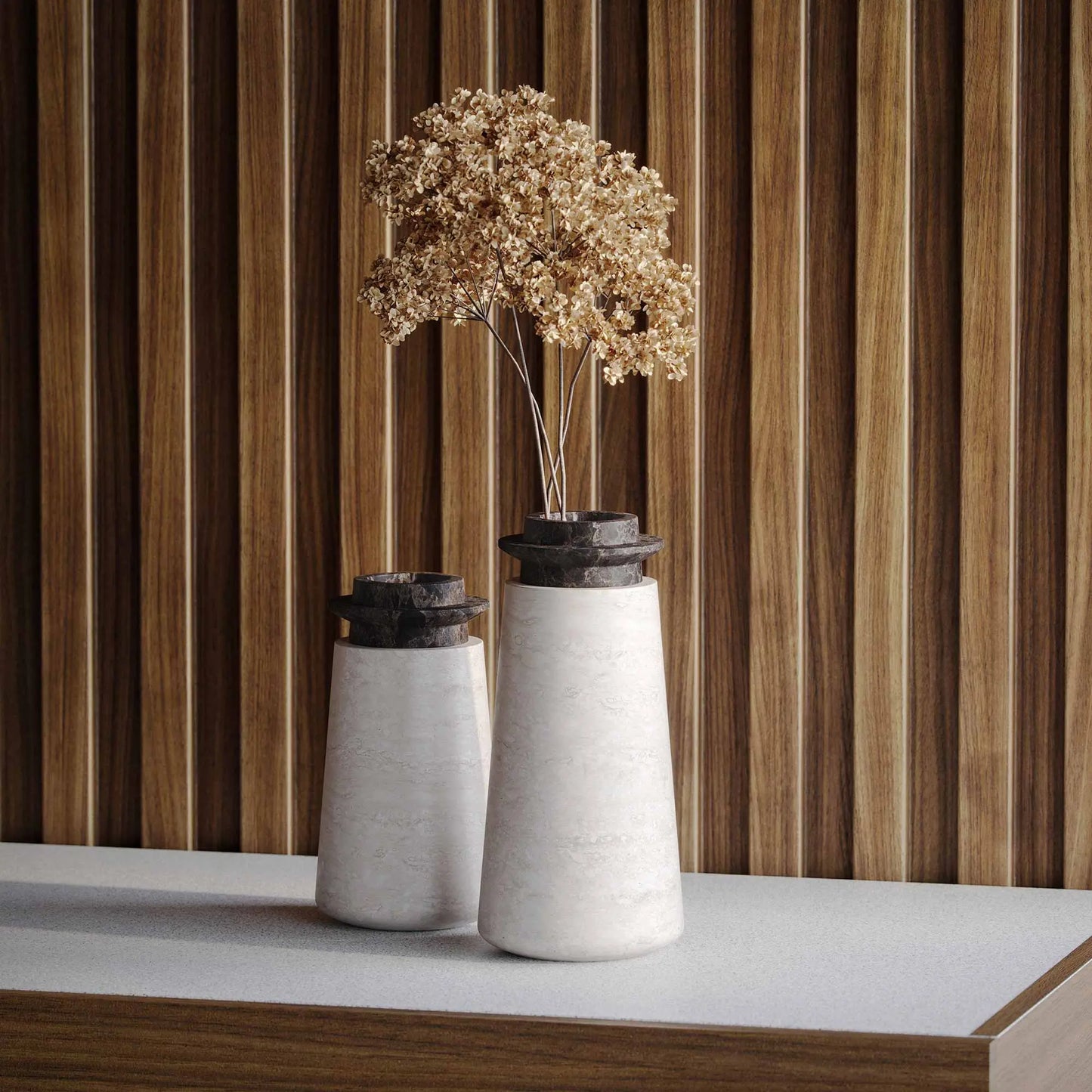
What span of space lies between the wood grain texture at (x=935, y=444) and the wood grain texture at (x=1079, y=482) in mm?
87

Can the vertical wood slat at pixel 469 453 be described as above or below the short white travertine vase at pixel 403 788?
above

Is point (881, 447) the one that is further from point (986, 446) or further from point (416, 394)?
point (416, 394)

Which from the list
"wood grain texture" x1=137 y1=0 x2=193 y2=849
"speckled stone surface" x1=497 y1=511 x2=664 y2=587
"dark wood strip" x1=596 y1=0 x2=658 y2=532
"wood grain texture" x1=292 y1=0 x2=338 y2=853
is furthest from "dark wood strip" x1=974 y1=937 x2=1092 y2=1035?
"wood grain texture" x1=137 y1=0 x2=193 y2=849

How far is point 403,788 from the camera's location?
101 cm

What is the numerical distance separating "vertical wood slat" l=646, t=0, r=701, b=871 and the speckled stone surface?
8.2 inches

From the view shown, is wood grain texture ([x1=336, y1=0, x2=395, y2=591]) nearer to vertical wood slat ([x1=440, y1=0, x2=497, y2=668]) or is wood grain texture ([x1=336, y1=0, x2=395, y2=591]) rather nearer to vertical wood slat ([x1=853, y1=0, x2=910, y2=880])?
vertical wood slat ([x1=440, y1=0, x2=497, y2=668])

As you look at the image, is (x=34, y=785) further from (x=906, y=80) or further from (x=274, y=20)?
(x=906, y=80)

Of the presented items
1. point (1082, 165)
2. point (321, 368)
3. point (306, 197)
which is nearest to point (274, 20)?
point (306, 197)

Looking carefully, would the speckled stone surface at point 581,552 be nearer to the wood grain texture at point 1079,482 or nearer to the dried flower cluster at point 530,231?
the dried flower cluster at point 530,231

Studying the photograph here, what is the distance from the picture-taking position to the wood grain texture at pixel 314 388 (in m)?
1.21

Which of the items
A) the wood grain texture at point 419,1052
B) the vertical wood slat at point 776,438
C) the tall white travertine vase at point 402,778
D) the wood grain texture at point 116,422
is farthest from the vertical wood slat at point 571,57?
the wood grain texture at point 419,1052

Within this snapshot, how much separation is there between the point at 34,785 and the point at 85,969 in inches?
14.6

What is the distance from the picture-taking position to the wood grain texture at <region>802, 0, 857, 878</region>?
1148mm

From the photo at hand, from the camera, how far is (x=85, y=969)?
3.12 ft
